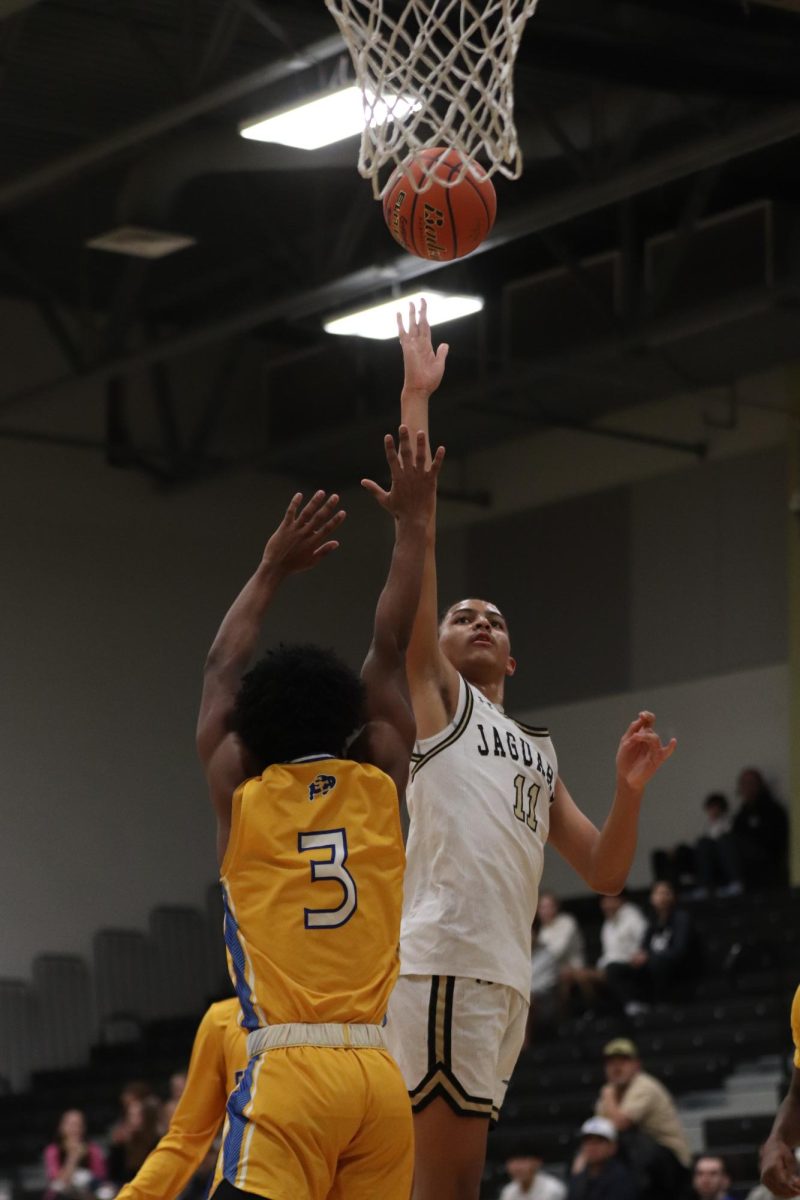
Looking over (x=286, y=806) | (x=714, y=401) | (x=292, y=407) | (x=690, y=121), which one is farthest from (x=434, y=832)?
(x=292, y=407)

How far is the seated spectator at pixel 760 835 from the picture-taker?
21.6 metres

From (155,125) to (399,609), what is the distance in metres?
11.5

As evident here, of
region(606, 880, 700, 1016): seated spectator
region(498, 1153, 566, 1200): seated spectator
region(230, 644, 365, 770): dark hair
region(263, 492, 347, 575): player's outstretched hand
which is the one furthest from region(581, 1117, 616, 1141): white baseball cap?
region(230, 644, 365, 770): dark hair

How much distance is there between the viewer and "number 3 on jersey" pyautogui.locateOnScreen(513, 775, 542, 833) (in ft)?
21.9

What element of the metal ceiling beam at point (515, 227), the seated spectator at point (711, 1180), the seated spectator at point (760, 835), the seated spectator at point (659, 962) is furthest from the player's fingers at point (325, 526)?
the seated spectator at point (760, 835)

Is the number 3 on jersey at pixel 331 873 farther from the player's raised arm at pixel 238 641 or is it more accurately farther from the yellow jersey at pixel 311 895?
the player's raised arm at pixel 238 641

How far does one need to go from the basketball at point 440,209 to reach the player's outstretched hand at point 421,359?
3.42ft

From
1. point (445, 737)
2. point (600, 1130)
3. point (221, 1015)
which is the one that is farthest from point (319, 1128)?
point (600, 1130)

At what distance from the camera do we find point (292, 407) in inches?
1016

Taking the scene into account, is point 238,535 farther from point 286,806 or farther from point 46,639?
point 286,806

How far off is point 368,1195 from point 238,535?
70.5ft

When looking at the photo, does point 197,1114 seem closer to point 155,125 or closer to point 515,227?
point 155,125

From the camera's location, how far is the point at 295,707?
5.30 m

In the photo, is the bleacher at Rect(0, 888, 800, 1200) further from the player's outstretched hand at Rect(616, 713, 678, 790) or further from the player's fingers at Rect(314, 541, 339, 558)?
the player's fingers at Rect(314, 541, 339, 558)
